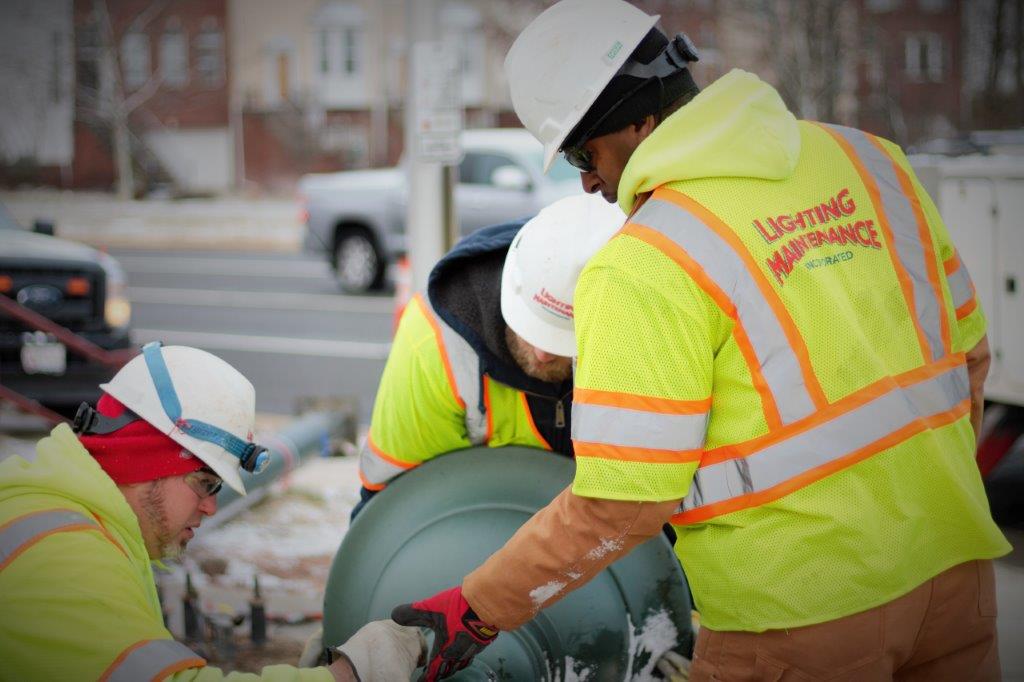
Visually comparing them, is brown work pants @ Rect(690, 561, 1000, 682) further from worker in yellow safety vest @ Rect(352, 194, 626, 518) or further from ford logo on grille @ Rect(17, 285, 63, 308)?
ford logo on grille @ Rect(17, 285, 63, 308)

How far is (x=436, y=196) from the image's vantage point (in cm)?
598

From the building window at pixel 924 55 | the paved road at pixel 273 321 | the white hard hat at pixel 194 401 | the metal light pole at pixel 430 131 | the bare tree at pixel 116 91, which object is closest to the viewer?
the white hard hat at pixel 194 401

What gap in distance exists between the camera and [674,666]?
2857 millimetres

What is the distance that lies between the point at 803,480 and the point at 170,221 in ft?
80.0

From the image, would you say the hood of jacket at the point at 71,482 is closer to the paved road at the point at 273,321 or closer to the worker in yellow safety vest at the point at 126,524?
the worker in yellow safety vest at the point at 126,524

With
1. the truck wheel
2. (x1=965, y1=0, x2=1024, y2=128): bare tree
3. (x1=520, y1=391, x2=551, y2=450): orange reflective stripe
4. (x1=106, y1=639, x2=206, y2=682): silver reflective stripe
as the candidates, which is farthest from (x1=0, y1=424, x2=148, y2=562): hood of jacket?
(x1=965, y1=0, x2=1024, y2=128): bare tree

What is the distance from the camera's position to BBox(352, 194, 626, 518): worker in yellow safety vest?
114 inches

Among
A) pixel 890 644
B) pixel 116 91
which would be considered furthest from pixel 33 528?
pixel 116 91

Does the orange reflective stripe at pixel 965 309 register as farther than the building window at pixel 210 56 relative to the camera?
No

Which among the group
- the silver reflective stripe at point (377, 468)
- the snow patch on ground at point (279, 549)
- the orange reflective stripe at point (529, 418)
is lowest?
the snow patch on ground at point (279, 549)

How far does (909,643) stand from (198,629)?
115 inches

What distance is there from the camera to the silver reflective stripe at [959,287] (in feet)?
7.91

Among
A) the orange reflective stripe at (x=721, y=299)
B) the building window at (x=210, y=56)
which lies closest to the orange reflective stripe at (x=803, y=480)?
the orange reflective stripe at (x=721, y=299)

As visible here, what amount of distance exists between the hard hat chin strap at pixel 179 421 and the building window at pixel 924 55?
3219 cm
